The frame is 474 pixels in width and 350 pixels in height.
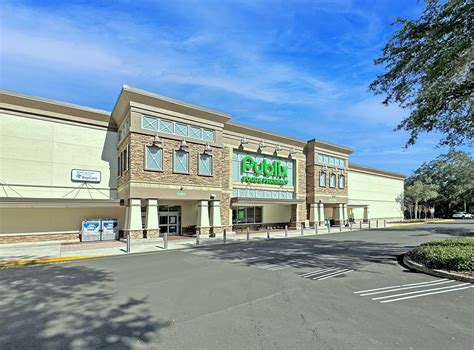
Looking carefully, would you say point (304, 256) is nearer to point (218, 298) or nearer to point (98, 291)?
point (218, 298)

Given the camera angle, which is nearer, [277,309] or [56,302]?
[277,309]

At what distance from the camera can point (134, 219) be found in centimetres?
1895

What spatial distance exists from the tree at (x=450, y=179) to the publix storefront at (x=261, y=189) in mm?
32564

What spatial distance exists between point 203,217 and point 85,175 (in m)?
8.53

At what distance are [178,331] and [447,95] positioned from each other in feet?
38.6

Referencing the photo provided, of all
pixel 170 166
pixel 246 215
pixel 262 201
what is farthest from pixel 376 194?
pixel 170 166

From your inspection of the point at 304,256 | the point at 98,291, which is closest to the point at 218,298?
the point at 98,291

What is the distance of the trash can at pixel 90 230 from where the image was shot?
19234 millimetres

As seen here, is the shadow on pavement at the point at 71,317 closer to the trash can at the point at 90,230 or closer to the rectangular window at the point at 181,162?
the trash can at the point at 90,230

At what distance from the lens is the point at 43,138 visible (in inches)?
739

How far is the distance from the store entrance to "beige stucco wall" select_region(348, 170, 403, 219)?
966 inches

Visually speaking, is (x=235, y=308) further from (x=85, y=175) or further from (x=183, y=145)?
(x=85, y=175)

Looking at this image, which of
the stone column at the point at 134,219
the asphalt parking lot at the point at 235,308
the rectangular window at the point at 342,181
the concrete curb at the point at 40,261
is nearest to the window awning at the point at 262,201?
the rectangular window at the point at 342,181

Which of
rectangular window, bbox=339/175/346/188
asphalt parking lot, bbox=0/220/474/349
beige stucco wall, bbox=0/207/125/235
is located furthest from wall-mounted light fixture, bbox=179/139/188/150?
rectangular window, bbox=339/175/346/188
